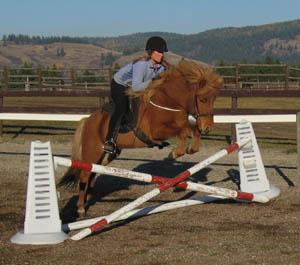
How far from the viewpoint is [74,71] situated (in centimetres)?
2964

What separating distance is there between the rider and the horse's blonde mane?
9 cm

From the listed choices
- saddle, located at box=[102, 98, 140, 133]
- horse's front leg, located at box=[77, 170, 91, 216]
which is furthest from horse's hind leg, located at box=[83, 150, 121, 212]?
saddle, located at box=[102, 98, 140, 133]

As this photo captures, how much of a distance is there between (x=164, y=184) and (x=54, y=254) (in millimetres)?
1615

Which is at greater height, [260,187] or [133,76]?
[133,76]

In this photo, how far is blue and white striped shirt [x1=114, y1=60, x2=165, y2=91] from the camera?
24.3 feet

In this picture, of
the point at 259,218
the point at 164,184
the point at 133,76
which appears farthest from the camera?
the point at 133,76

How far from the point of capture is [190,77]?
23.5 feet

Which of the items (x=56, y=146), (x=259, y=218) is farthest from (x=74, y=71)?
(x=259, y=218)

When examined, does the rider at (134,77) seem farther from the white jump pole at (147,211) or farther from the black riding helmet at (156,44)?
the white jump pole at (147,211)

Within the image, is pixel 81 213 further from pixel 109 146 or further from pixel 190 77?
pixel 190 77

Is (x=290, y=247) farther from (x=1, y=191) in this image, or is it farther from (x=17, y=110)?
(x=17, y=110)

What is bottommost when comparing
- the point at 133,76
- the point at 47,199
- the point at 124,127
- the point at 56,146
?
the point at 56,146

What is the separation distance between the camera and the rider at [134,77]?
7332 millimetres

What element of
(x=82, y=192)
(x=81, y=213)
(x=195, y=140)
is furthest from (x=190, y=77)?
(x=81, y=213)
